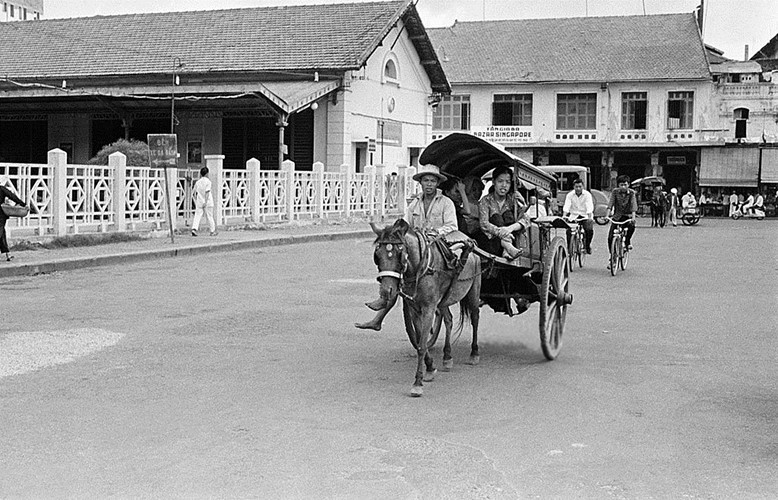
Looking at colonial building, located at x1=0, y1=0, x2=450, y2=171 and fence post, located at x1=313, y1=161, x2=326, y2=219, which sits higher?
colonial building, located at x1=0, y1=0, x2=450, y2=171

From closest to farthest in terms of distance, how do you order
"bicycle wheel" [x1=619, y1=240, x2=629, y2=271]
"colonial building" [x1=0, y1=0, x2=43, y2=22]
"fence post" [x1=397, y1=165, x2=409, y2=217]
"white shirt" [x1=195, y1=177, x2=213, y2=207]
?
"bicycle wheel" [x1=619, y1=240, x2=629, y2=271]
"white shirt" [x1=195, y1=177, x2=213, y2=207]
"fence post" [x1=397, y1=165, x2=409, y2=217]
"colonial building" [x1=0, y1=0, x2=43, y2=22]

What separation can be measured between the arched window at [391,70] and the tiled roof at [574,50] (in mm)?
15941

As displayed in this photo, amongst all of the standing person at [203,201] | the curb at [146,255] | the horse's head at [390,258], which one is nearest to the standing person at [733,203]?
the curb at [146,255]

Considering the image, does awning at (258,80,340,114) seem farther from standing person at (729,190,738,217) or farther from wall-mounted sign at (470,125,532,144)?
standing person at (729,190,738,217)

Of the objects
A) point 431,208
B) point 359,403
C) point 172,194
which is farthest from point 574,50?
point 359,403

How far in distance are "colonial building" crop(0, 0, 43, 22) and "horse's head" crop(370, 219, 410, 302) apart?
97.9 m

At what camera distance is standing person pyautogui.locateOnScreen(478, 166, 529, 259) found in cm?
841

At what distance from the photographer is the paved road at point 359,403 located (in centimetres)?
522

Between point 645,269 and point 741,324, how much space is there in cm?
Result: 697

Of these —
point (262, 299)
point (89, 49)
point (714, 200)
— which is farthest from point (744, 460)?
point (714, 200)

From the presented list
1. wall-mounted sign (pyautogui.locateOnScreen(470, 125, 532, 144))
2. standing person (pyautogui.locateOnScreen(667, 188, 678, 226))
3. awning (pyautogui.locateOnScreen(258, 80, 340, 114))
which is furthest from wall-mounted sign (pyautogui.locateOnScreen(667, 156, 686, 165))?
awning (pyautogui.locateOnScreen(258, 80, 340, 114))

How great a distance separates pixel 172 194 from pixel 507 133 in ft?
106

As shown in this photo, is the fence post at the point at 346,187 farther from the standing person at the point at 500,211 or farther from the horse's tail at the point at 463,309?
the standing person at the point at 500,211

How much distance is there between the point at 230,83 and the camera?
33469 millimetres
